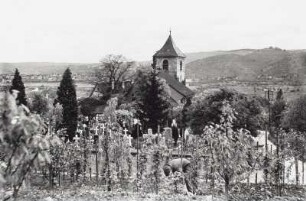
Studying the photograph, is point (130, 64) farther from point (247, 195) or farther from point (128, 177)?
point (247, 195)

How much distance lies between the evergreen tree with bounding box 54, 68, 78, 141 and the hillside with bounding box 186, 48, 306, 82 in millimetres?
91384

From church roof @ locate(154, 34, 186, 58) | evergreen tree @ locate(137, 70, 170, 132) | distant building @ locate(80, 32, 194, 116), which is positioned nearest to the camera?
evergreen tree @ locate(137, 70, 170, 132)

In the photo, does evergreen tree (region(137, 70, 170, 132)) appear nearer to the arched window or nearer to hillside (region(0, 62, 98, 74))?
the arched window

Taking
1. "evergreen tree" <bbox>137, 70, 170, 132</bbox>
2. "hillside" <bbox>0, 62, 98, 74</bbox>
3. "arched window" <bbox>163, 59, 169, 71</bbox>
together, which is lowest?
"evergreen tree" <bbox>137, 70, 170, 132</bbox>

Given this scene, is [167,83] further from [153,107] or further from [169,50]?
[169,50]

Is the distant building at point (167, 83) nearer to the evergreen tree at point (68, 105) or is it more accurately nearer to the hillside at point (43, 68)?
the evergreen tree at point (68, 105)

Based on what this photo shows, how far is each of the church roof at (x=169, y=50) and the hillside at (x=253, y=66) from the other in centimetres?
4821

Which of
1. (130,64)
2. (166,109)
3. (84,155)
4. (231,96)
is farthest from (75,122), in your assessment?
(130,64)

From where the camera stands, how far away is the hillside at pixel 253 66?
13212cm

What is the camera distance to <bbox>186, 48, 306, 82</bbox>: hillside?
433 feet

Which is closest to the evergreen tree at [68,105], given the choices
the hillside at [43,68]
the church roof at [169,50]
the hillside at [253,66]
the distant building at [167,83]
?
the distant building at [167,83]

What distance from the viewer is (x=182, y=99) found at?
6469 cm

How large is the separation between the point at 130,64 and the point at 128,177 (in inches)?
2147

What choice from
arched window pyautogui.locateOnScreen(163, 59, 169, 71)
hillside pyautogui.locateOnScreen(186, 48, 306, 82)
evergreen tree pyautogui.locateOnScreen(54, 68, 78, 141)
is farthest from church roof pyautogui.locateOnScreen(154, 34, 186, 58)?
hillside pyautogui.locateOnScreen(186, 48, 306, 82)
